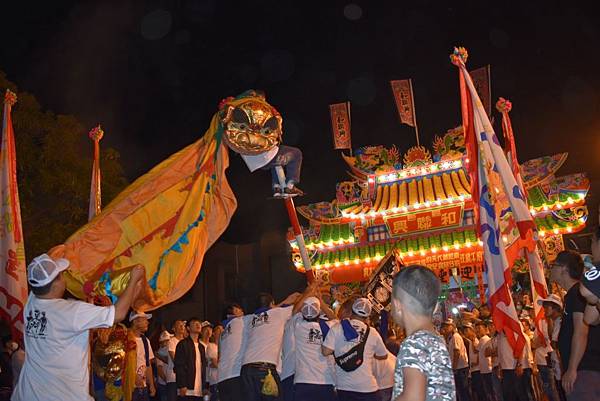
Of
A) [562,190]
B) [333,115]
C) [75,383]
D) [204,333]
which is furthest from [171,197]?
[333,115]

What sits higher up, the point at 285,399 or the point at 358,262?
the point at 358,262

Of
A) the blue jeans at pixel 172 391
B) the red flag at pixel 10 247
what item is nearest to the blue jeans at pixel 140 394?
the blue jeans at pixel 172 391

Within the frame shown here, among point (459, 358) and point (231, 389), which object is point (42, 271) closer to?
point (231, 389)

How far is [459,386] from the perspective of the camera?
46.1 ft

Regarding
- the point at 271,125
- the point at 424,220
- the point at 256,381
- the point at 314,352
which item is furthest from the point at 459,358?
the point at 424,220

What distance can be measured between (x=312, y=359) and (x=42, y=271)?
413 cm

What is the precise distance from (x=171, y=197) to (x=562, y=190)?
17.6 metres

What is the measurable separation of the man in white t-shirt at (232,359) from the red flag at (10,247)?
271 cm

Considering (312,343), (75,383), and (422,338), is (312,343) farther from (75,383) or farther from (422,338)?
(422,338)

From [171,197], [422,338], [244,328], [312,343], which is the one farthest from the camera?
[244,328]

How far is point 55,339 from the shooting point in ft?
14.3

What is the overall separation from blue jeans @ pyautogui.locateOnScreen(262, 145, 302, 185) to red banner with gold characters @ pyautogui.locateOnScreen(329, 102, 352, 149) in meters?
20.0

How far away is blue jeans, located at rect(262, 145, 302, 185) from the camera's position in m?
6.96

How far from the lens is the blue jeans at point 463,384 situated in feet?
45.2
